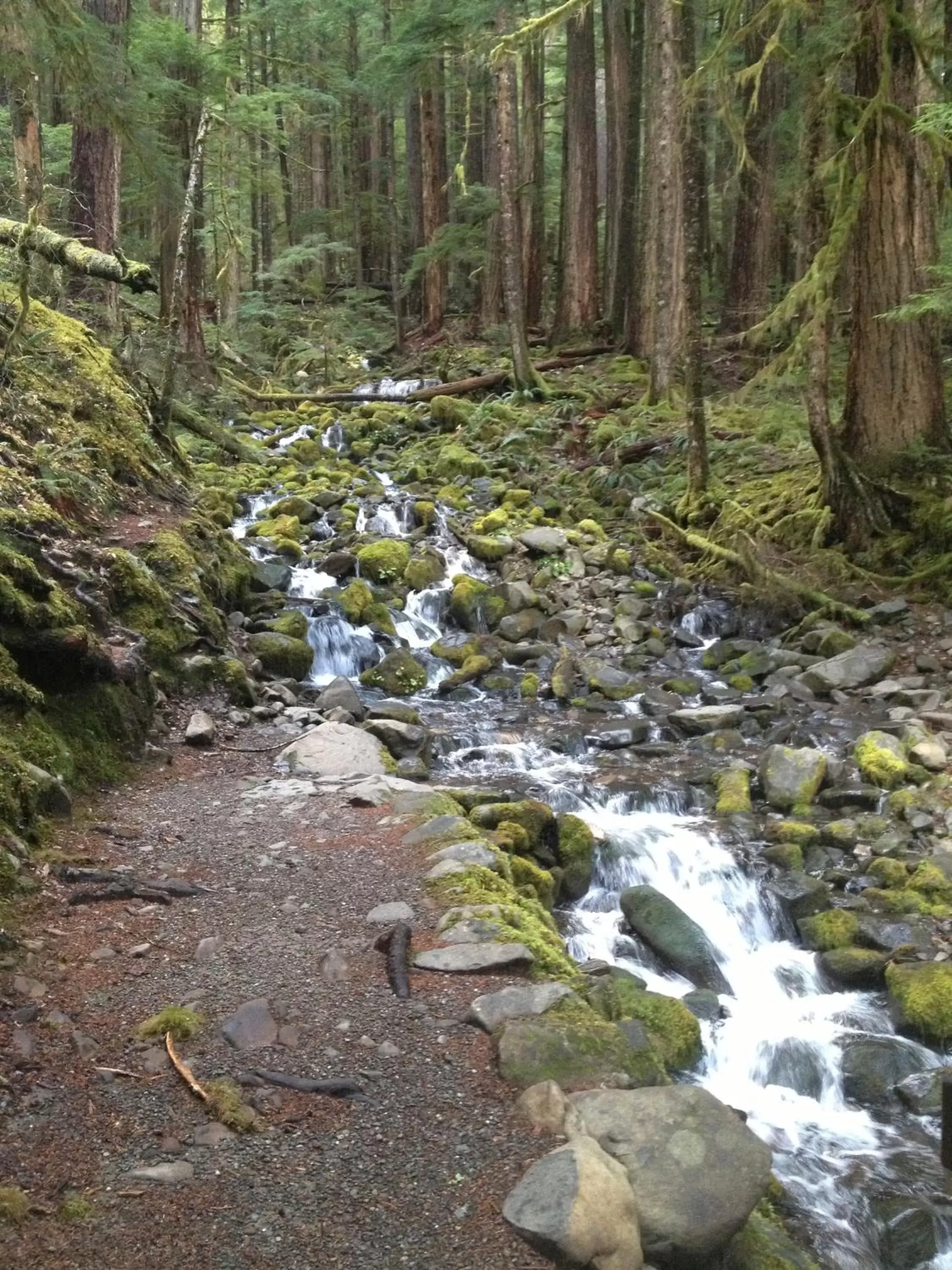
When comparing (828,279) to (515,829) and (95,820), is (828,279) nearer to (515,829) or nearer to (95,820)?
(515,829)

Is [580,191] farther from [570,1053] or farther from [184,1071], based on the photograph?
[184,1071]

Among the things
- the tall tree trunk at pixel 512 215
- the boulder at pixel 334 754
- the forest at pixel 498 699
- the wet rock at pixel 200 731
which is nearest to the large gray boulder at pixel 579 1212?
the forest at pixel 498 699

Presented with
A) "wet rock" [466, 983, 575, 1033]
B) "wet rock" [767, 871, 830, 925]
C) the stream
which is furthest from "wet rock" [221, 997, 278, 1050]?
"wet rock" [767, 871, 830, 925]

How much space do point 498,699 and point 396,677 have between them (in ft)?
3.48

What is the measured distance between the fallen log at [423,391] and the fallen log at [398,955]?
52.2ft

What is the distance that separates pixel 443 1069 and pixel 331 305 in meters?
26.7

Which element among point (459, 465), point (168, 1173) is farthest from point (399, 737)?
point (459, 465)

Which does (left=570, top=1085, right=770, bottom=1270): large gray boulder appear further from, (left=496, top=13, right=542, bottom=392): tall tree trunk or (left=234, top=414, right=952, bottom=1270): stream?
(left=496, top=13, right=542, bottom=392): tall tree trunk

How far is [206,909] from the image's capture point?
4.43 meters

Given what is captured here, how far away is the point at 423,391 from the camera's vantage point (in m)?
19.7

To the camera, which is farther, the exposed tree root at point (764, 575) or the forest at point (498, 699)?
the exposed tree root at point (764, 575)

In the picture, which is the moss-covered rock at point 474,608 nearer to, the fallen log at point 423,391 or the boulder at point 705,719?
the boulder at point 705,719

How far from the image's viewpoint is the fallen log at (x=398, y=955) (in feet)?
12.6

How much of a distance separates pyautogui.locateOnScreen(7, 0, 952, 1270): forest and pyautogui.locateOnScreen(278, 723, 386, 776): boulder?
5cm
